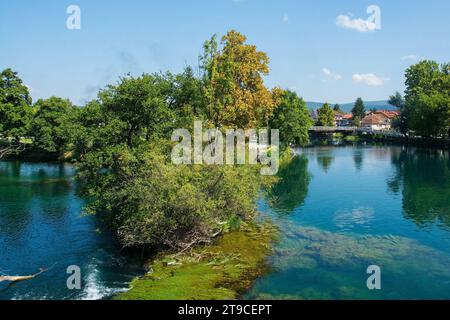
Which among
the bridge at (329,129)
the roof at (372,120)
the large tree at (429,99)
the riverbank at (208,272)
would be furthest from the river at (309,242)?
the roof at (372,120)

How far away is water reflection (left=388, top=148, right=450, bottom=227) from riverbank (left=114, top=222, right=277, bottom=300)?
15440 mm

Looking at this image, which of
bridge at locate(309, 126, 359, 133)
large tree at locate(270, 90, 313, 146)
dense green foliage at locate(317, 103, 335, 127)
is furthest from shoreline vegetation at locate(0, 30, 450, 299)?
Result: dense green foliage at locate(317, 103, 335, 127)

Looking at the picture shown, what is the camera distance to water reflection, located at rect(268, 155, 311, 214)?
39206mm

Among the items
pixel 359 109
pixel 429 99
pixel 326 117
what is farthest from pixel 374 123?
pixel 429 99

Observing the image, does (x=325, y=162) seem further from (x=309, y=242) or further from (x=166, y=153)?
(x=166, y=153)

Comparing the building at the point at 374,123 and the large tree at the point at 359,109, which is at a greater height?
the large tree at the point at 359,109

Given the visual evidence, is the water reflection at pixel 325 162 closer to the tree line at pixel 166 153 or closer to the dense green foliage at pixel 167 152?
the dense green foliage at pixel 167 152

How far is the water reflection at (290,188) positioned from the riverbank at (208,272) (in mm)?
9280

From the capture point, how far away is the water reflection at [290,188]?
129 feet

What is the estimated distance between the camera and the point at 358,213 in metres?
35.5
